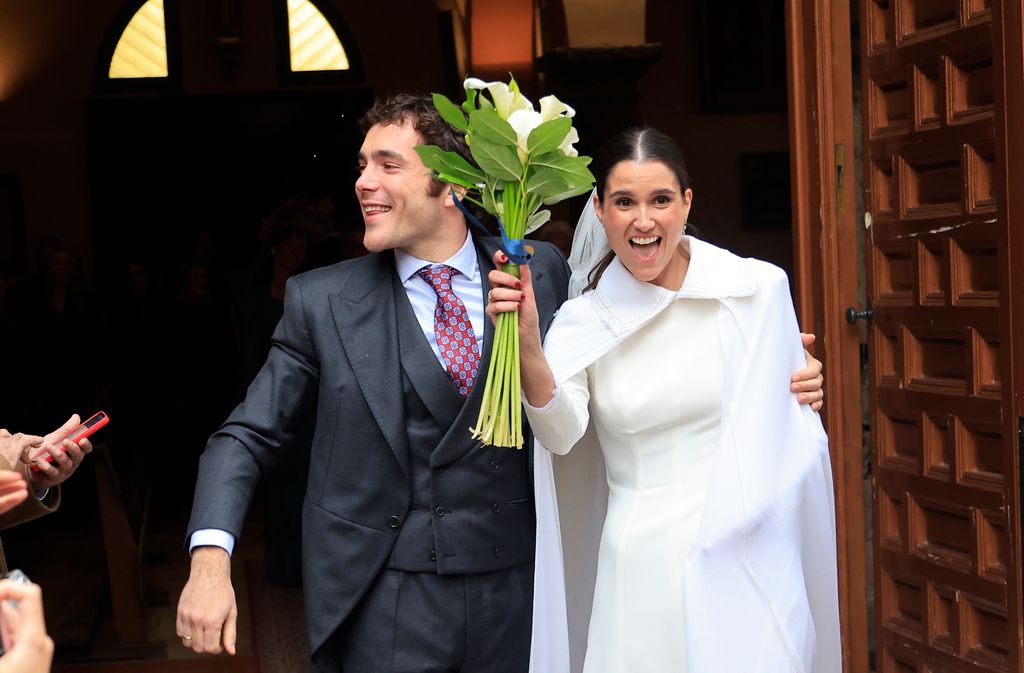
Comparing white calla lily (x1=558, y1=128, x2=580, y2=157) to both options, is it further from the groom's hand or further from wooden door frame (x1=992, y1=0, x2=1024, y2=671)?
wooden door frame (x1=992, y1=0, x2=1024, y2=671)

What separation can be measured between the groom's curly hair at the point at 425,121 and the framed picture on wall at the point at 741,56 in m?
5.27

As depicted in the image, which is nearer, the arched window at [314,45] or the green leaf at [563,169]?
the green leaf at [563,169]

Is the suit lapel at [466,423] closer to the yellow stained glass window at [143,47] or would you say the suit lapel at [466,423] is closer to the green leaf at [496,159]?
the green leaf at [496,159]

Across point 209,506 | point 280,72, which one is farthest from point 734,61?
point 209,506

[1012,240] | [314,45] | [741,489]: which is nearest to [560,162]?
[741,489]

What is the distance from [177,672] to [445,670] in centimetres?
311

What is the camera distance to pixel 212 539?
2.65 m

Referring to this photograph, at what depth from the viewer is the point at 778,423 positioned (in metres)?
2.87

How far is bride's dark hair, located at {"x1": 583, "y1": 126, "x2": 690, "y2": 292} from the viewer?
283cm

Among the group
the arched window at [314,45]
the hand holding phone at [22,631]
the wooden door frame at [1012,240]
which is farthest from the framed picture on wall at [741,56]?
the hand holding phone at [22,631]

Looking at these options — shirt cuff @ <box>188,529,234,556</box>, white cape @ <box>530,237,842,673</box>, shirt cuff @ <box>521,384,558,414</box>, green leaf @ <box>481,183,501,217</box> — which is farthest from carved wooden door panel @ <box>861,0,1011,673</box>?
shirt cuff @ <box>188,529,234,556</box>

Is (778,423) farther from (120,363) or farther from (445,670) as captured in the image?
(120,363)

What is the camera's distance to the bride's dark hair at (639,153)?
9.27 feet

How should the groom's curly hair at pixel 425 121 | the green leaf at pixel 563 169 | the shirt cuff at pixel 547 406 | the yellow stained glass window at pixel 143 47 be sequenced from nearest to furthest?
the green leaf at pixel 563 169 → the shirt cuff at pixel 547 406 → the groom's curly hair at pixel 425 121 → the yellow stained glass window at pixel 143 47
